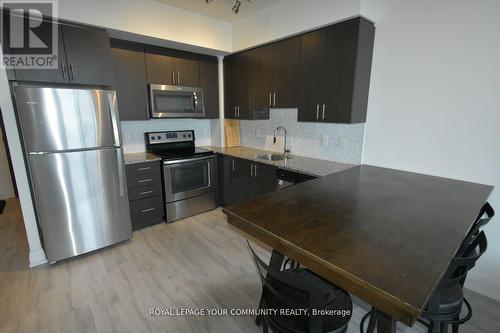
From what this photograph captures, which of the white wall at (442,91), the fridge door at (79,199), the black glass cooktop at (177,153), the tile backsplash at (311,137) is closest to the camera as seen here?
the white wall at (442,91)

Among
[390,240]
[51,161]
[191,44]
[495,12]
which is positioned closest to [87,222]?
[51,161]

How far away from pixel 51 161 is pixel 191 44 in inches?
80.3

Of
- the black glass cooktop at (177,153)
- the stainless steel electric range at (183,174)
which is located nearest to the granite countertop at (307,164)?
the black glass cooktop at (177,153)

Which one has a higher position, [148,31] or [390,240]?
[148,31]

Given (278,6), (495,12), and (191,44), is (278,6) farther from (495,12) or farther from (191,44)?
(495,12)

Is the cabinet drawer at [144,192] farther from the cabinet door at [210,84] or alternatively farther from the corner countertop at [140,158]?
the cabinet door at [210,84]

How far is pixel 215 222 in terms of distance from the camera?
132 inches

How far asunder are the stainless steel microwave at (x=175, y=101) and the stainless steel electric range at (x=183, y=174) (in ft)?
1.47

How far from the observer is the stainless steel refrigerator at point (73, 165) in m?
2.08

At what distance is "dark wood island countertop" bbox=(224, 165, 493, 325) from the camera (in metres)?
0.83

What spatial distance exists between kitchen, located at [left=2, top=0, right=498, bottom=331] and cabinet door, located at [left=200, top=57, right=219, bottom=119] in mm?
18

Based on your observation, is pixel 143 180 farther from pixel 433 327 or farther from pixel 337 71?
pixel 433 327

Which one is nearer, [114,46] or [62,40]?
[62,40]

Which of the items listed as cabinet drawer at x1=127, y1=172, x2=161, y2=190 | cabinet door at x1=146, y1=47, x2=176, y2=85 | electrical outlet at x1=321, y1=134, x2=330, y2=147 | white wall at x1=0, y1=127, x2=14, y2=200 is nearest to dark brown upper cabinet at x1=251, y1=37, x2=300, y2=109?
electrical outlet at x1=321, y1=134, x2=330, y2=147
